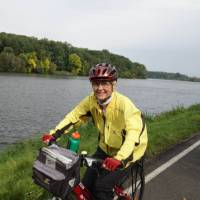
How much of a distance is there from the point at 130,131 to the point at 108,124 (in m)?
0.37

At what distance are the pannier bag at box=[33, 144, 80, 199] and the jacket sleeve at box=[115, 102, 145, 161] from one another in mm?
471

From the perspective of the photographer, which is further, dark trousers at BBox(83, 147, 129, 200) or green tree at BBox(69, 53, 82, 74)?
green tree at BBox(69, 53, 82, 74)

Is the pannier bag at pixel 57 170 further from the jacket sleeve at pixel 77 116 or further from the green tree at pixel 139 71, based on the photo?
the green tree at pixel 139 71

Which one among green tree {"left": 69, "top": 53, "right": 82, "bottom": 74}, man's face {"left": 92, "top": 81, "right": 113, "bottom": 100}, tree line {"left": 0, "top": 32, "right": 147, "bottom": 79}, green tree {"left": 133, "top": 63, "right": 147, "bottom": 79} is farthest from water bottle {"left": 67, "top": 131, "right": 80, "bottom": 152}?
green tree {"left": 133, "top": 63, "right": 147, "bottom": 79}

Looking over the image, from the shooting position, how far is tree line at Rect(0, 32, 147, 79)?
85.4 meters

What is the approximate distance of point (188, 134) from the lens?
10.4m

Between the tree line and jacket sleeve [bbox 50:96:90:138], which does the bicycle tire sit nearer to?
jacket sleeve [bbox 50:96:90:138]

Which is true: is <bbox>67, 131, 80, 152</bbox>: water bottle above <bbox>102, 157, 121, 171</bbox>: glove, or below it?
above

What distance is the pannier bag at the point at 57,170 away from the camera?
2914mm

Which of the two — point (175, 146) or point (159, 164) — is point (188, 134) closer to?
point (175, 146)

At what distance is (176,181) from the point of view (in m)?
6.21

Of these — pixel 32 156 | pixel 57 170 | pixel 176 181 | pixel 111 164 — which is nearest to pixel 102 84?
pixel 111 164

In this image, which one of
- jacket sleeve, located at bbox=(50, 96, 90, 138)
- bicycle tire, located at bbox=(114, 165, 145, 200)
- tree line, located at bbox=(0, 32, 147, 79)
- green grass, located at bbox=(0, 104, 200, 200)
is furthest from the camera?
tree line, located at bbox=(0, 32, 147, 79)

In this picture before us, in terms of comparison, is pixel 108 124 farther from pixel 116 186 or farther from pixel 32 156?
pixel 32 156
